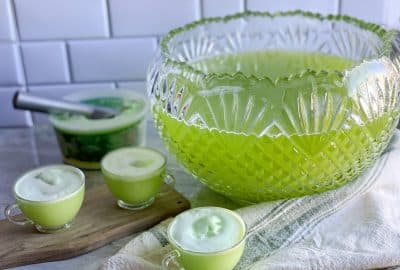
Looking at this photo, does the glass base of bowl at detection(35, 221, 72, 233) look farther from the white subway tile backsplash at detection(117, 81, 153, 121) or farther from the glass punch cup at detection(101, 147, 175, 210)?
the white subway tile backsplash at detection(117, 81, 153, 121)

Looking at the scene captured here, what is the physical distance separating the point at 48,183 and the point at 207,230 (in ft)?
0.72

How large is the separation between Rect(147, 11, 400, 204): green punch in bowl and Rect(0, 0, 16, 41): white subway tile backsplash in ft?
0.89

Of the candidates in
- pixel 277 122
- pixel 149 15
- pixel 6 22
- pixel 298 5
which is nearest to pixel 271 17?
pixel 298 5

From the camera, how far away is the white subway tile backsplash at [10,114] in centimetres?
109

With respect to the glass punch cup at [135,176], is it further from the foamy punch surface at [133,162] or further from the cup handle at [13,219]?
the cup handle at [13,219]

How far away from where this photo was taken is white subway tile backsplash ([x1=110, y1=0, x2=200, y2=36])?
1025mm

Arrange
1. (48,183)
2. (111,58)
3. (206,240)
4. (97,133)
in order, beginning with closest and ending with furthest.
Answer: (206,240) < (48,183) < (97,133) < (111,58)

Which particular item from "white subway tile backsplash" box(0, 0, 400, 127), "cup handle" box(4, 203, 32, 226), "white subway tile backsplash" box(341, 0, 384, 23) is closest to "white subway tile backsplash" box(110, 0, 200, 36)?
"white subway tile backsplash" box(0, 0, 400, 127)

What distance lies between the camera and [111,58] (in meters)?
1.06

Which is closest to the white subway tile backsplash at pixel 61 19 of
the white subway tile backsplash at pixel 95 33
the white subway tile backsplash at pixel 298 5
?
the white subway tile backsplash at pixel 95 33

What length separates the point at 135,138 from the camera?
1.00 meters

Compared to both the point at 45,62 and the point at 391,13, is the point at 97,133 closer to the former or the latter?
the point at 45,62

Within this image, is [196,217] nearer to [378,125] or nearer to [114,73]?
[378,125]

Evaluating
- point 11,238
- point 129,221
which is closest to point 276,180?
point 129,221
